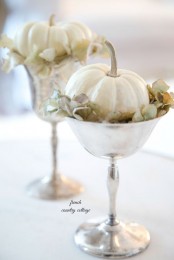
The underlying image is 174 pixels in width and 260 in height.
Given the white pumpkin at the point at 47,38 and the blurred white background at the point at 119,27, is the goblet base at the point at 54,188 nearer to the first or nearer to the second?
the white pumpkin at the point at 47,38

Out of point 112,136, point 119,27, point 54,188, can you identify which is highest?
point 112,136

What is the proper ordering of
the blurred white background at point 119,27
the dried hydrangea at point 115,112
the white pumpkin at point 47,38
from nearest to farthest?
1. the dried hydrangea at point 115,112
2. the white pumpkin at point 47,38
3. the blurred white background at point 119,27

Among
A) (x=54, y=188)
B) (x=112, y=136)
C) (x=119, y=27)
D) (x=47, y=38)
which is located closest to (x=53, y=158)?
(x=54, y=188)

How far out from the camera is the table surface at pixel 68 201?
2.69 feet

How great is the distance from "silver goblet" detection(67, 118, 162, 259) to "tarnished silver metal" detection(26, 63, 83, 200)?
147mm

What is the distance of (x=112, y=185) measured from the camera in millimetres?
851

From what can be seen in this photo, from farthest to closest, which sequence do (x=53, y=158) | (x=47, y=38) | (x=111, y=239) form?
(x=53, y=158) → (x=47, y=38) → (x=111, y=239)

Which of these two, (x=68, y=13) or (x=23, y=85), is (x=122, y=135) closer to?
(x=23, y=85)

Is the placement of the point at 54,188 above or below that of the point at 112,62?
below

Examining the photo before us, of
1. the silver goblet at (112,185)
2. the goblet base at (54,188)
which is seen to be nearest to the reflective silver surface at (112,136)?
the silver goblet at (112,185)

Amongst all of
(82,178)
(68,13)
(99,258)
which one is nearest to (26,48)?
(82,178)

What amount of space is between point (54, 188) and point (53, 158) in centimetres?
7

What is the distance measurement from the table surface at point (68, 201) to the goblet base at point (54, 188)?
2 centimetres

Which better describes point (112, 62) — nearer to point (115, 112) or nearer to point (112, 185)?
point (115, 112)
